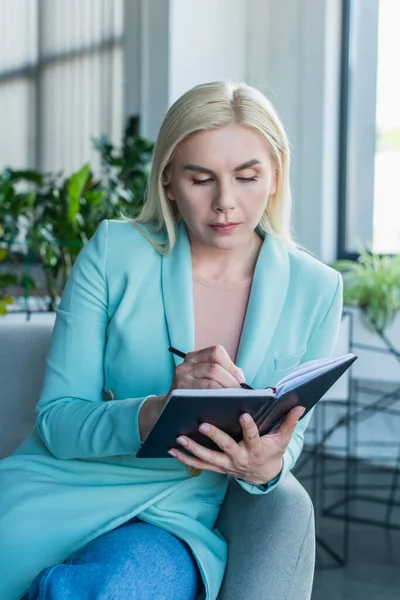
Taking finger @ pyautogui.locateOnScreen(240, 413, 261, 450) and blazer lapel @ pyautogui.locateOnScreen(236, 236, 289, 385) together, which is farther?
blazer lapel @ pyautogui.locateOnScreen(236, 236, 289, 385)

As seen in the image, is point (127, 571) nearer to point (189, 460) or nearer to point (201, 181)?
point (189, 460)

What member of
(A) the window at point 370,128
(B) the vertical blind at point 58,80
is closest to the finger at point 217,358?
(A) the window at point 370,128

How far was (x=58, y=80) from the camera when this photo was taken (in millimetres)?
7152

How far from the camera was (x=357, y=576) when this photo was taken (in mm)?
3055

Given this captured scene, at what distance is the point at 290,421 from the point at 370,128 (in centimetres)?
373

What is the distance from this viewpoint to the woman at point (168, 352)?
143 cm

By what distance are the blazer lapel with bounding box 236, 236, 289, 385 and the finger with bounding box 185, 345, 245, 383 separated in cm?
22

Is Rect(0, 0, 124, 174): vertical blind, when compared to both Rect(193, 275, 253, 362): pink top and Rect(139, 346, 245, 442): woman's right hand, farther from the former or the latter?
Rect(139, 346, 245, 442): woman's right hand

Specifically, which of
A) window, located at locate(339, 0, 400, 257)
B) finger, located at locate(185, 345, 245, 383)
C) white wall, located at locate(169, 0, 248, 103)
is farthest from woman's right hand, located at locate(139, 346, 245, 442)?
white wall, located at locate(169, 0, 248, 103)

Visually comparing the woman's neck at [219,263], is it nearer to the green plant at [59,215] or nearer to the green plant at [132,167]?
the green plant at [59,215]

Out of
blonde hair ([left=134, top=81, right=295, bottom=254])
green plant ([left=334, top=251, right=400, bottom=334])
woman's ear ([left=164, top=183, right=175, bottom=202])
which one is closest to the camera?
→ blonde hair ([left=134, top=81, right=295, bottom=254])

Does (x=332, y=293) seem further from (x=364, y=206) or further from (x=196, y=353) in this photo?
(x=364, y=206)

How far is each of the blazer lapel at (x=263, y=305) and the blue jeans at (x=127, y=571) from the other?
0.33 meters

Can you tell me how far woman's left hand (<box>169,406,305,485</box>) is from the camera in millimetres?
1326
